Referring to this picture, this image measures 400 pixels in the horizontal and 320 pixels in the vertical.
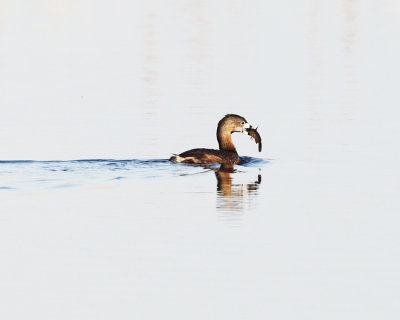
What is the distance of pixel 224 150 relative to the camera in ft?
59.6

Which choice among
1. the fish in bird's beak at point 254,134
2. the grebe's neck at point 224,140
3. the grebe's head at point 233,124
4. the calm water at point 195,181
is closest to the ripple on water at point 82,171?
the calm water at point 195,181

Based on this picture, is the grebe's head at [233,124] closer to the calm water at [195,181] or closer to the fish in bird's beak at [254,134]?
the fish in bird's beak at [254,134]

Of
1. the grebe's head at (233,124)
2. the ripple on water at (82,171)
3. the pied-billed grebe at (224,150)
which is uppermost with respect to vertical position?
the grebe's head at (233,124)

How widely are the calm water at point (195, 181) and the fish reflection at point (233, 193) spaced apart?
3cm

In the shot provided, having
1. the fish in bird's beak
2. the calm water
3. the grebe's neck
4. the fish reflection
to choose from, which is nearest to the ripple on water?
the calm water

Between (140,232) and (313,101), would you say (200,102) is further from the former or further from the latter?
(140,232)

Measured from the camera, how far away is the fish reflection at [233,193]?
528 inches

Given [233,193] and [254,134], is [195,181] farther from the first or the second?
[254,134]

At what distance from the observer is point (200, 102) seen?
2338 centimetres

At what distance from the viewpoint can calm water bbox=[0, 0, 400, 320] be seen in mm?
9859

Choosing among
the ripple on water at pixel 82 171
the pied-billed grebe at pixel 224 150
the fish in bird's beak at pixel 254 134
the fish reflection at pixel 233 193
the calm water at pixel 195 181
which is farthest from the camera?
the fish in bird's beak at pixel 254 134

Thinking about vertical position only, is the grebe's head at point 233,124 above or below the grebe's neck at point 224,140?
above

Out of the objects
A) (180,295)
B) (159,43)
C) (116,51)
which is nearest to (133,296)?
(180,295)

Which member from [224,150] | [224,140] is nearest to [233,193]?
[224,150]
